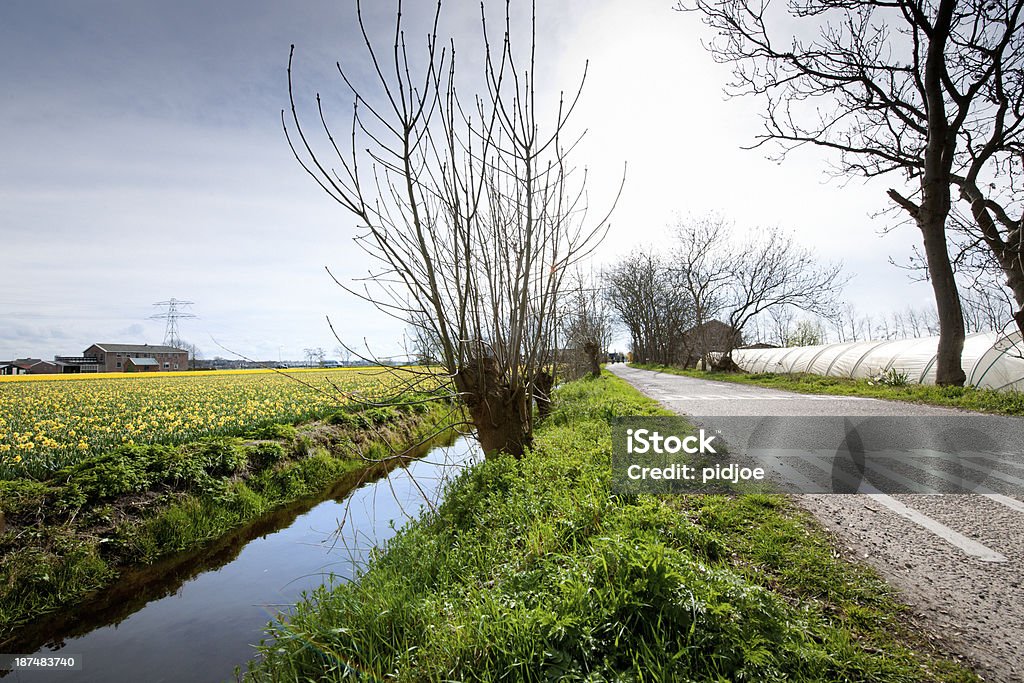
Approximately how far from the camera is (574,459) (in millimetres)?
5301

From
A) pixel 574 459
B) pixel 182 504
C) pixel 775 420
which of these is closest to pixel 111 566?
pixel 182 504

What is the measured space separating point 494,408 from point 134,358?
51.5 metres

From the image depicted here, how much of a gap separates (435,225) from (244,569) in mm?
4617

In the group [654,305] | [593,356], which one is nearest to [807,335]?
[654,305]

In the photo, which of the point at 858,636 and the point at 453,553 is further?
the point at 453,553

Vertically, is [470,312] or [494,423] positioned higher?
[470,312]

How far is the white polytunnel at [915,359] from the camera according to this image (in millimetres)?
9898

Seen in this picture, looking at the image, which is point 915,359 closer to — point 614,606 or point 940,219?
point 940,219

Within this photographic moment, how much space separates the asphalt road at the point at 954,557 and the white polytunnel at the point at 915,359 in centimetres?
727

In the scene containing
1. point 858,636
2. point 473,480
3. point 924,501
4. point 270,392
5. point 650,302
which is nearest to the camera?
point 858,636

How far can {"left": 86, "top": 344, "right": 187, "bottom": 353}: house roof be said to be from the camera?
45.4 meters

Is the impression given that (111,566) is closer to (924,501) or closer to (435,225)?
(435,225)

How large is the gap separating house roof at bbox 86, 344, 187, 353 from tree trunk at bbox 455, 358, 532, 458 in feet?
172

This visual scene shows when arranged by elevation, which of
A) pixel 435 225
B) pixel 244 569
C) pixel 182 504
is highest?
pixel 435 225
